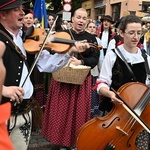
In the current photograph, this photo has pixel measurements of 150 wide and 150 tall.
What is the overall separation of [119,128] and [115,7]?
19331 mm

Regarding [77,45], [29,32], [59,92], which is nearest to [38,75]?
[59,92]

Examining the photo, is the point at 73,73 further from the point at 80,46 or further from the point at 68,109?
the point at 80,46

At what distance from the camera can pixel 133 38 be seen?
2.76 meters

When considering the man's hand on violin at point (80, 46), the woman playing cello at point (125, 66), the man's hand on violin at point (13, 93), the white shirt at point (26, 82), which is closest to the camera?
the man's hand on violin at point (13, 93)

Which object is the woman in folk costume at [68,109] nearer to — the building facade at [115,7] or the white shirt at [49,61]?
the white shirt at [49,61]

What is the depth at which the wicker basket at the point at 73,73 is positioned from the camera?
3.46 metres

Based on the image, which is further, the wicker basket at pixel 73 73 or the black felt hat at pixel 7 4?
the wicker basket at pixel 73 73

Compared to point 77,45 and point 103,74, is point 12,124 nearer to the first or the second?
point 77,45

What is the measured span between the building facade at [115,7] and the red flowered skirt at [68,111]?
866 centimetres

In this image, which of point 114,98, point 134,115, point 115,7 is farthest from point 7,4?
point 115,7

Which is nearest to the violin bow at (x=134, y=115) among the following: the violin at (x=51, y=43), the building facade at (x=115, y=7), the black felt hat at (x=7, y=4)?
the violin at (x=51, y=43)

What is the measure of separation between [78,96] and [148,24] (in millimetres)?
5662

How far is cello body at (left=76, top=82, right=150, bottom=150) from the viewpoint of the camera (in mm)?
2557

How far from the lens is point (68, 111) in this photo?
378 cm
